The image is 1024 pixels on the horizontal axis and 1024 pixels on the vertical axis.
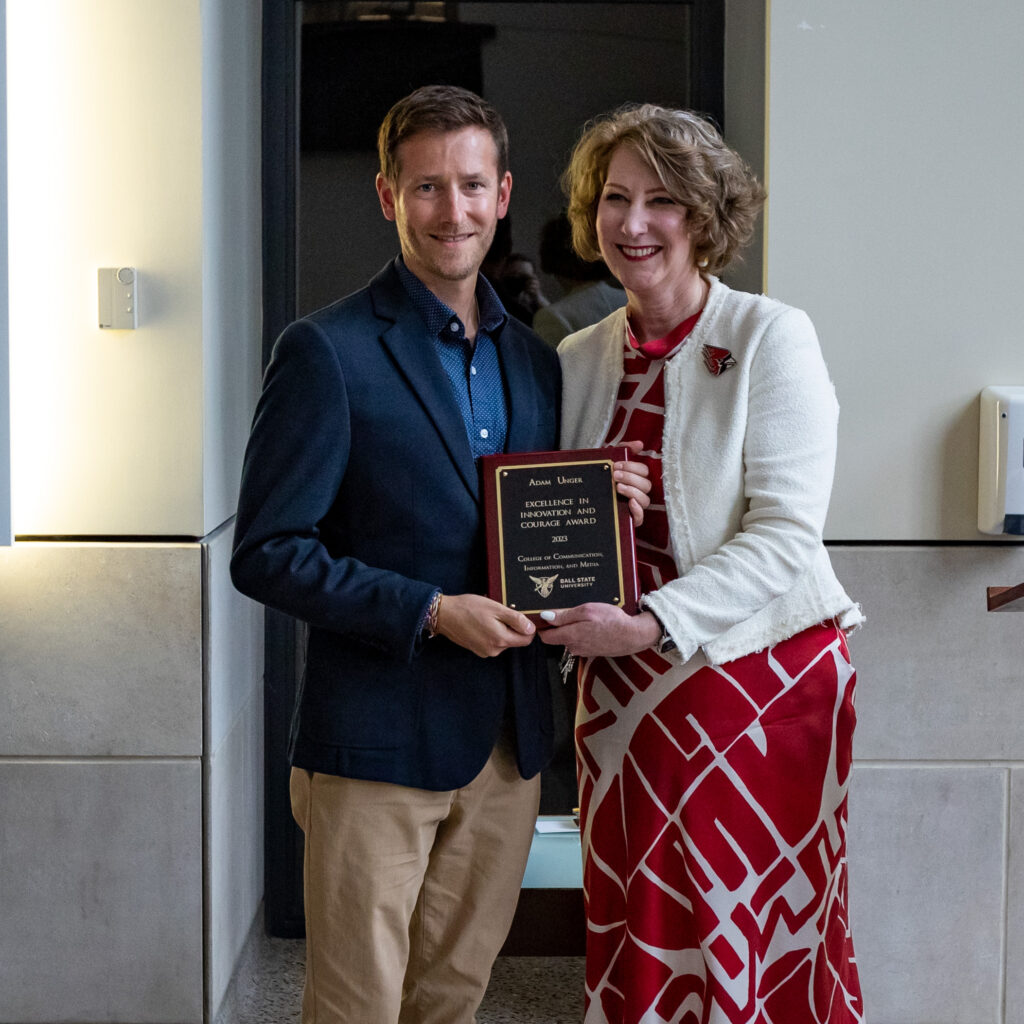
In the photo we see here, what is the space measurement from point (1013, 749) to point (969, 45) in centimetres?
148

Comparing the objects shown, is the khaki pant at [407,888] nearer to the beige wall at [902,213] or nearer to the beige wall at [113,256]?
the beige wall at [113,256]

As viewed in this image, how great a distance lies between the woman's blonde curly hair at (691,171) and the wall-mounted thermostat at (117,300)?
939 mm

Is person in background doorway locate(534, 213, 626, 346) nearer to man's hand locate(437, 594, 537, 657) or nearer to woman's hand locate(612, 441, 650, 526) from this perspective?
woman's hand locate(612, 441, 650, 526)

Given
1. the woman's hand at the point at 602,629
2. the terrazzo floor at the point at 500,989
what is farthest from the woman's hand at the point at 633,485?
the terrazzo floor at the point at 500,989

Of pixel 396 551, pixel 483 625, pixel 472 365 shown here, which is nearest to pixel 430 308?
pixel 472 365

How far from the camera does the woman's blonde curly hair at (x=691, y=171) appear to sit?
6.77ft

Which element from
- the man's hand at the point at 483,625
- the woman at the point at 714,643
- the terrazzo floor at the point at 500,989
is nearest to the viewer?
the man's hand at the point at 483,625

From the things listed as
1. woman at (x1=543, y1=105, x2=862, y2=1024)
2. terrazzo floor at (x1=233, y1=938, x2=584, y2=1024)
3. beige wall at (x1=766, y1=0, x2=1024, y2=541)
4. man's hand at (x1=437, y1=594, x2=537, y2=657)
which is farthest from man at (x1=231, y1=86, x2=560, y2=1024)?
terrazzo floor at (x1=233, y1=938, x2=584, y2=1024)

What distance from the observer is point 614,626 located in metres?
1.95

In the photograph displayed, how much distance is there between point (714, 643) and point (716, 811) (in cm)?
28

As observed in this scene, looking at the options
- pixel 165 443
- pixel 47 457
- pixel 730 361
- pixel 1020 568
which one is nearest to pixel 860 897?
pixel 1020 568

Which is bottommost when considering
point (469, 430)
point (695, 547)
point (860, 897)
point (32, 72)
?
point (860, 897)

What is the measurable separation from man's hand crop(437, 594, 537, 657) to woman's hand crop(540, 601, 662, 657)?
0.05 m

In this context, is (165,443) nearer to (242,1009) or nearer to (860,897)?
(242,1009)
